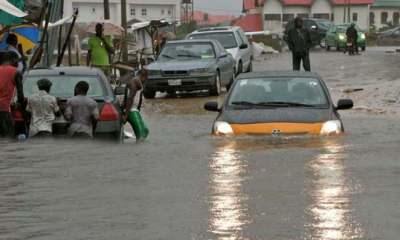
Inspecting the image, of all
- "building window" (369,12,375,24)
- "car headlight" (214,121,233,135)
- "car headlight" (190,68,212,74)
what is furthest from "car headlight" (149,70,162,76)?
"building window" (369,12,375,24)

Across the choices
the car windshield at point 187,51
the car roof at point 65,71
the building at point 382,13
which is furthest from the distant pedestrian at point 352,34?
the building at point 382,13

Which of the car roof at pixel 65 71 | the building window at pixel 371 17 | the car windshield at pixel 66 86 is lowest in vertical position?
the building window at pixel 371 17

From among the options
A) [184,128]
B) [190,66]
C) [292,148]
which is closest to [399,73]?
[190,66]

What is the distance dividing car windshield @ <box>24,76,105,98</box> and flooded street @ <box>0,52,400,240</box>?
838 millimetres

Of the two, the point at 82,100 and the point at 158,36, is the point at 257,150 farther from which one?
the point at 158,36

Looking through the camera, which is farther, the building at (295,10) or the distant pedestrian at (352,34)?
the building at (295,10)

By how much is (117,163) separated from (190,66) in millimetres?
13860

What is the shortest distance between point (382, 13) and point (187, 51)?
343 feet

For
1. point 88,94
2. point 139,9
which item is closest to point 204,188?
point 88,94

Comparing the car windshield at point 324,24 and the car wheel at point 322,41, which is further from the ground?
the car windshield at point 324,24

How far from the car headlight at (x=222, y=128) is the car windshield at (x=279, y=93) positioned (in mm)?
623

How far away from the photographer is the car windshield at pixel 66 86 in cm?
1483

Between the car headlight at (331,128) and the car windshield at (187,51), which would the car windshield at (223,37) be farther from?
the car headlight at (331,128)

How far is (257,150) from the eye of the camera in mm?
13438
